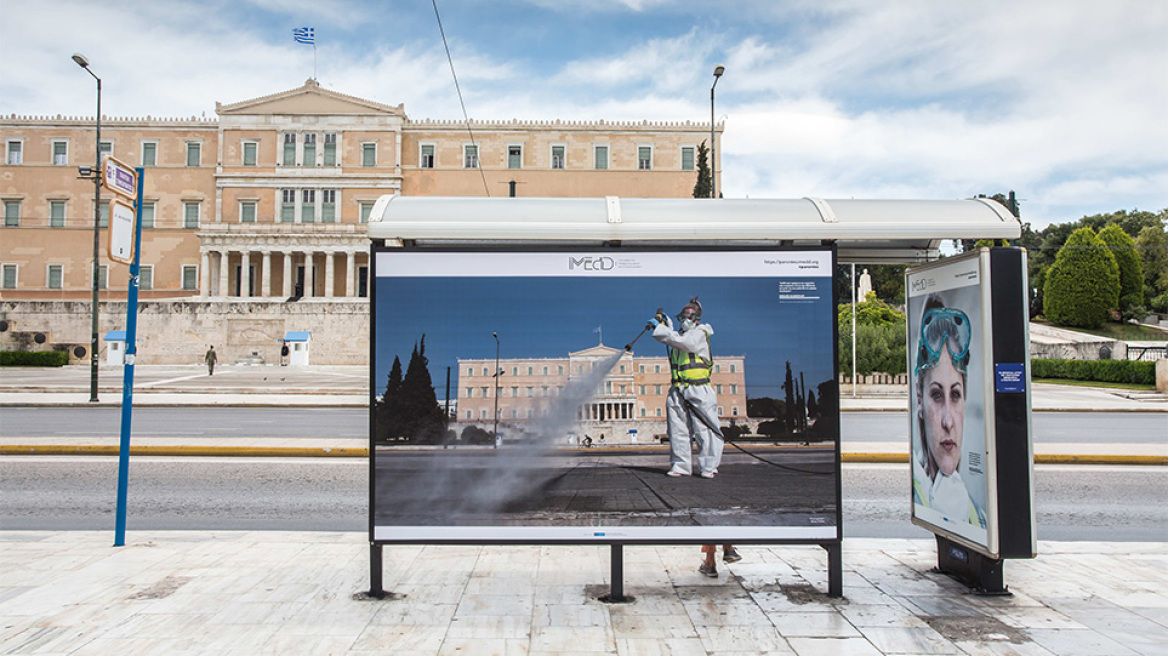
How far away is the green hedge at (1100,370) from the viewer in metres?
32.2

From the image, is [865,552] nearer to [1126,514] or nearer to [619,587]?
[619,587]

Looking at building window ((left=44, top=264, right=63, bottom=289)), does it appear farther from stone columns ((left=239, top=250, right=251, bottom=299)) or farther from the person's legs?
the person's legs

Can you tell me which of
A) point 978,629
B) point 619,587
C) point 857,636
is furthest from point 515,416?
point 978,629

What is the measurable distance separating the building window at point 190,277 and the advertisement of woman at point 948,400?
66.9 m

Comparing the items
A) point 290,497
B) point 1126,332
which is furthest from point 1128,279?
point 290,497

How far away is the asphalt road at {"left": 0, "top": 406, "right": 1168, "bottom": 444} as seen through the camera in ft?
46.7

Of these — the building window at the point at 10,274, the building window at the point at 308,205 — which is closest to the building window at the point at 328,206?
the building window at the point at 308,205

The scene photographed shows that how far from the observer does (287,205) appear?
6256cm

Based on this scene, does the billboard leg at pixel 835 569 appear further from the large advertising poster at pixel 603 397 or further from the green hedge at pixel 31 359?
the green hedge at pixel 31 359

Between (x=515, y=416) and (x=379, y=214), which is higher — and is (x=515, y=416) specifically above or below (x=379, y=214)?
below

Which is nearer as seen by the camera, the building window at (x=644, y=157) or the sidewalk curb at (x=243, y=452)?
the sidewalk curb at (x=243, y=452)

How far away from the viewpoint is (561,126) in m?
63.2

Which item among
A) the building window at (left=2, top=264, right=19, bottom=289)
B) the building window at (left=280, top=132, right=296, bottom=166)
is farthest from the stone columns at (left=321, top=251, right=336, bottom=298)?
the building window at (left=2, top=264, right=19, bottom=289)

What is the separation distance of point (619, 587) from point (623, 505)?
60 centimetres
